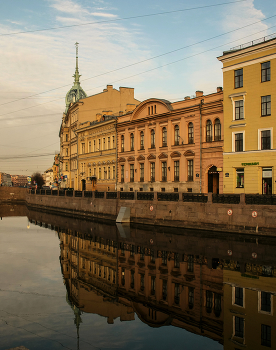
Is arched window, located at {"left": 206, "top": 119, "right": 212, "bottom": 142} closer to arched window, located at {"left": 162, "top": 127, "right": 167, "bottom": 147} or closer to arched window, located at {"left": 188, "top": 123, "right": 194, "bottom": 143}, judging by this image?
arched window, located at {"left": 188, "top": 123, "right": 194, "bottom": 143}

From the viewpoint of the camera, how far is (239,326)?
969 cm

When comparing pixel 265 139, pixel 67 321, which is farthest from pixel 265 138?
pixel 67 321

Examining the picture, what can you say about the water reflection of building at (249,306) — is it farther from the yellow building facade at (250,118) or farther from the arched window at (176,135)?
the arched window at (176,135)

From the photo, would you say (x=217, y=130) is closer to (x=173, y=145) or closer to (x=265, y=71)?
(x=173, y=145)

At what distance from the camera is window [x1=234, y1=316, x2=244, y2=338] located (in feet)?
30.2

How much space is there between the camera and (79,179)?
198 ft

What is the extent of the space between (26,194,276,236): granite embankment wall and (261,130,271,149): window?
5.93 m

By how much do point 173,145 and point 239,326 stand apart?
29688 mm

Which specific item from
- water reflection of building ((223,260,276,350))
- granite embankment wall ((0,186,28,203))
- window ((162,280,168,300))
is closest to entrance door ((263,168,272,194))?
water reflection of building ((223,260,276,350))

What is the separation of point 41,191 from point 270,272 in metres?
51.0

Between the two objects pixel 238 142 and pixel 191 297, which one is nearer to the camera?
pixel 191 297

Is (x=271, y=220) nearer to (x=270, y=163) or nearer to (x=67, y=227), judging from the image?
(x=270, y=163)

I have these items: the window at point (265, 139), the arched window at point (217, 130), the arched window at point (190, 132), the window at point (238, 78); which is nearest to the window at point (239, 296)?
the window at point (265, 139)

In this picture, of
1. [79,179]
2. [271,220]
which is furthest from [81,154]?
[271,220]
